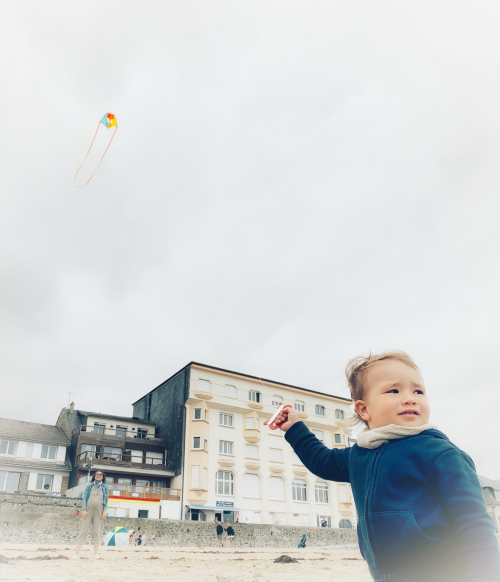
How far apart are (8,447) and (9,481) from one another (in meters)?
2.83

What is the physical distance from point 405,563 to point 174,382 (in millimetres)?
44335

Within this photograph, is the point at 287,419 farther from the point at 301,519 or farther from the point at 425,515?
the point at 301,519

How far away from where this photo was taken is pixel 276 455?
144 feet

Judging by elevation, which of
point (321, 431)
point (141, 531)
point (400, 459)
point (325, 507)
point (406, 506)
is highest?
point (321, 431)

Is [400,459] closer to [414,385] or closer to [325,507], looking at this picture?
[414,385]

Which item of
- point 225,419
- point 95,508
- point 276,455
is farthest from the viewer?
point 276,455

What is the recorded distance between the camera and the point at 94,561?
9875 millimetres

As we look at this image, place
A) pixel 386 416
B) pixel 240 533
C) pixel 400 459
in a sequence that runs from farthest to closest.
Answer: pixel 240 533, pixel 386 416, pixel 400 459

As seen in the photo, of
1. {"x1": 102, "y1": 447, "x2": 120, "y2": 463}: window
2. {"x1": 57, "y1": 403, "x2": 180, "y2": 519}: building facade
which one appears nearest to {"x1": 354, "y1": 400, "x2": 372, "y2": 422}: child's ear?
{"x1": 57, "y1": 403, "x2": 180, "y2": 519}: building facade

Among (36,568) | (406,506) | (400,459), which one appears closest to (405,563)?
(406,506)

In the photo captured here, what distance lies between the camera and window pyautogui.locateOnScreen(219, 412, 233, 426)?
4275 cm

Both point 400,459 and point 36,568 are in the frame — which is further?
point 36,568

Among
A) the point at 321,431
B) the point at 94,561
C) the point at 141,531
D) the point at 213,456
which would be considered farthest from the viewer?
the point at 321,431

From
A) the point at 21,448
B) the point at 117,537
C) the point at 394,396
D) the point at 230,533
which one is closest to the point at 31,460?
the point at 21,448
